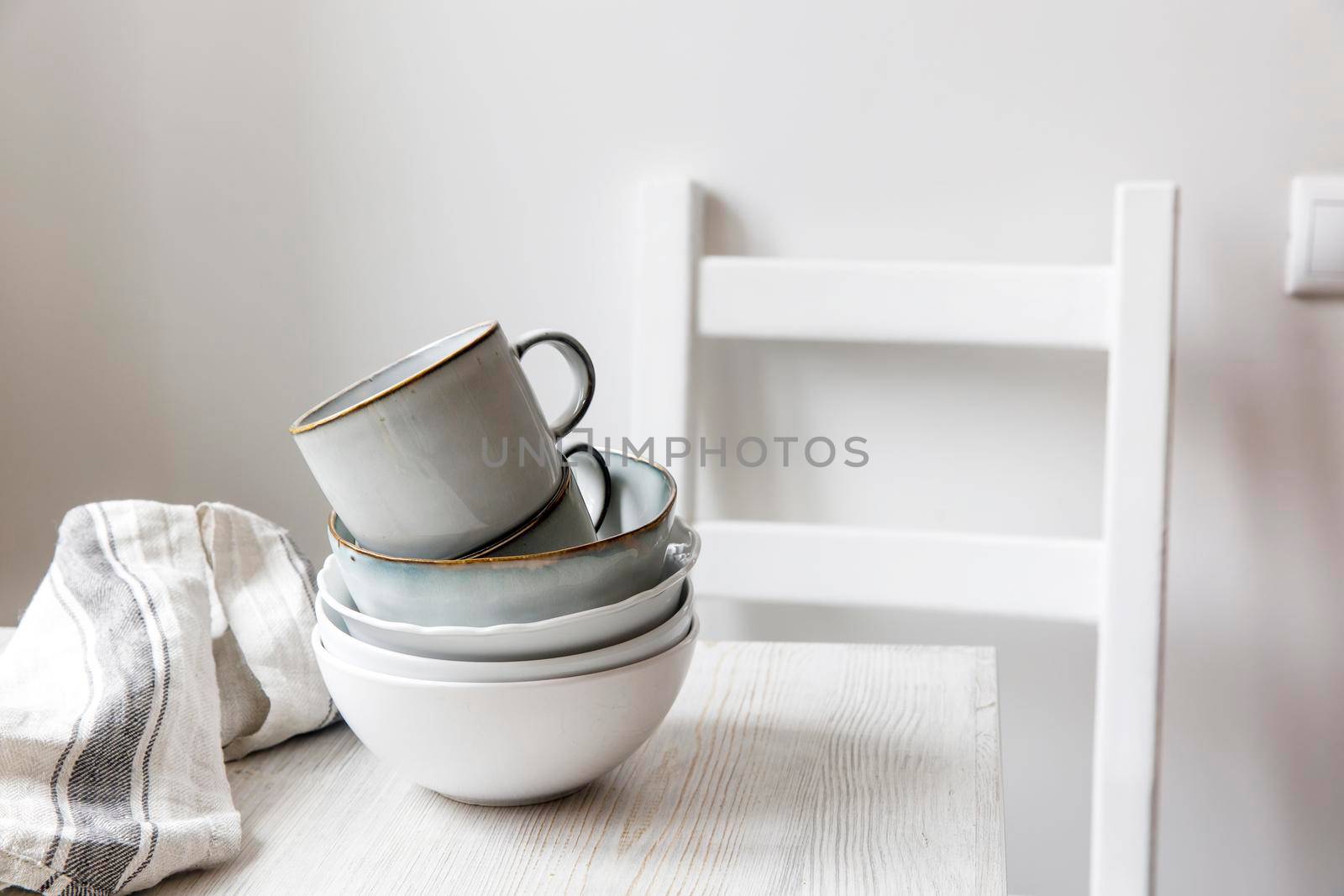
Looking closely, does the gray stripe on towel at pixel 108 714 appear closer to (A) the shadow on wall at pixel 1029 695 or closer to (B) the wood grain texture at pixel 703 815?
(B) the wood grain texture at pixel 703 815

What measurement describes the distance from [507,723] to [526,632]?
0.13ft

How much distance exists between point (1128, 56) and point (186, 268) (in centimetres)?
86

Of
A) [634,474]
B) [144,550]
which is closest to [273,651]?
[144,550]

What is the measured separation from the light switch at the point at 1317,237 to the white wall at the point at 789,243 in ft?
0.05

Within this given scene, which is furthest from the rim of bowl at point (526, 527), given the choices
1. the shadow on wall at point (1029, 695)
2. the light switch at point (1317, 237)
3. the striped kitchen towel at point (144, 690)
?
the light switch at point (1317, 237)

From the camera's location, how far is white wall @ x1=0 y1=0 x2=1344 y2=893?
88 centimetres

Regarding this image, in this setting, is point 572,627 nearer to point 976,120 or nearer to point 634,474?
point 634,474

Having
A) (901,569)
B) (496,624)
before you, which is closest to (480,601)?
(496,624)

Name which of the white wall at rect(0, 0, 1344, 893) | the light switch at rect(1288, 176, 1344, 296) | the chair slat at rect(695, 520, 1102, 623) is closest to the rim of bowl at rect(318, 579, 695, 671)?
the chair slat at rect(695, 520, 1102, 623)

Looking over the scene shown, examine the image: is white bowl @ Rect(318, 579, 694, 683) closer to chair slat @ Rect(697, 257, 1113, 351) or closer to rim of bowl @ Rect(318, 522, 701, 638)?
rim of bowl @ Rect(318, 522, 701, 638)

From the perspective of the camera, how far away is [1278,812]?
96 cm

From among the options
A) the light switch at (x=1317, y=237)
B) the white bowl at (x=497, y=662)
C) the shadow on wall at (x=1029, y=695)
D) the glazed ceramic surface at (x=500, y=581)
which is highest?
the light switch at (x=1317, y=237)

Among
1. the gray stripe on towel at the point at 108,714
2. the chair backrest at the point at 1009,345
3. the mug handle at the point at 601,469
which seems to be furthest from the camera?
the chair backrest at the point at 1009,345

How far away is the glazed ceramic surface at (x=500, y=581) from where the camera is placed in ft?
1.42
